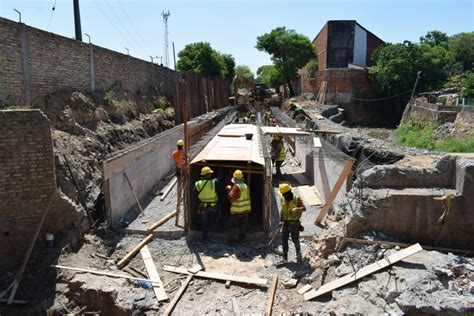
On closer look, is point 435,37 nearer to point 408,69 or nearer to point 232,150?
point 408,69

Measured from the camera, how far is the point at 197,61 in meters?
36.9

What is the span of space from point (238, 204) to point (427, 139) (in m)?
16.1

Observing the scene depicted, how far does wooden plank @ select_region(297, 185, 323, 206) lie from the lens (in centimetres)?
940

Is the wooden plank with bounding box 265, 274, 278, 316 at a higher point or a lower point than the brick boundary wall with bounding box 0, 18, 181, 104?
lower

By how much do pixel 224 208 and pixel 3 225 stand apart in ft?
15.9

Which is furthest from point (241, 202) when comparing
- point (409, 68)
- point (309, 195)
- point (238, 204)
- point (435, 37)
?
point (435, 37)

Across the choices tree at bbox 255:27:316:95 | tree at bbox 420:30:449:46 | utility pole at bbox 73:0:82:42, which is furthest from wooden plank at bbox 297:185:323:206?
tree at bbox 420:30:449:46

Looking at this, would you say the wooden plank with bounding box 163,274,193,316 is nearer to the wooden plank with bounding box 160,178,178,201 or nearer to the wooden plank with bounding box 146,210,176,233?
the wooden plank with bounding box 146,210,176,233

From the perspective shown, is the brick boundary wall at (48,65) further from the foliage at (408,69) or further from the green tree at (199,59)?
the foliage at (408,69)

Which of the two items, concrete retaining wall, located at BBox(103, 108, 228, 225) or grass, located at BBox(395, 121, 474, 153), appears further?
grass, located at BBox(395, 121, 474, 153)

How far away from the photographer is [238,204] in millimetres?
7105

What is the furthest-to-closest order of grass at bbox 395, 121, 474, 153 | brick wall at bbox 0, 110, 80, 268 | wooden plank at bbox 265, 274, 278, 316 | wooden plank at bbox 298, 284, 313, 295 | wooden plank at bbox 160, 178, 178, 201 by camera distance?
grass at bbox 395, 121, 474, 153
wooden plank at bbox 160, 178, 178, 201
brick wall at bbox 0, 110, 80, 268
wooden plank at bbox 298, 284, 313, 295
wooden plank at bbox 265, 274, 278, 316

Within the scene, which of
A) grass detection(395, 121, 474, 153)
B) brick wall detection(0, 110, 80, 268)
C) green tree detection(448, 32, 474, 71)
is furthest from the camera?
green tree detection(448, 32, 474, 71)

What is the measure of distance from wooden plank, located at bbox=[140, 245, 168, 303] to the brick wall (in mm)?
1871
